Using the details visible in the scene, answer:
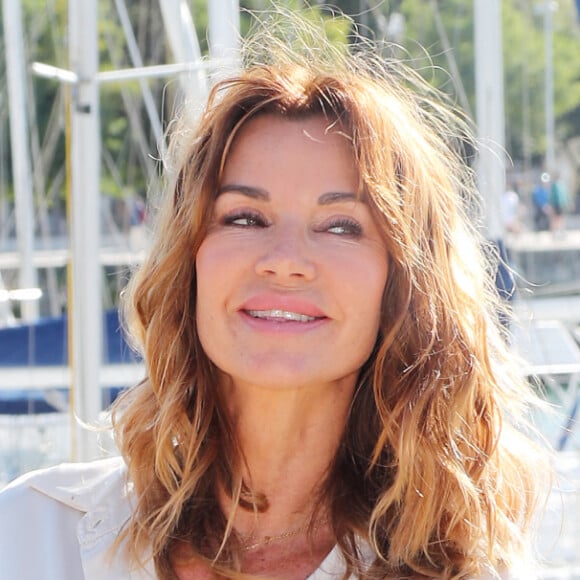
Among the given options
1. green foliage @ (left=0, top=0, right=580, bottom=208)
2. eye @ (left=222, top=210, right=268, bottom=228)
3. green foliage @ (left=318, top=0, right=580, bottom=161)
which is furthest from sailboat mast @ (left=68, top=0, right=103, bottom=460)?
green foliage @ (left=318, top=0, right=580, bottom=161)

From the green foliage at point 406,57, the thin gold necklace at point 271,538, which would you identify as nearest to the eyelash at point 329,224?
the thin gold necklace at point 271,538

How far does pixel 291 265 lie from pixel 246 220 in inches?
5.5

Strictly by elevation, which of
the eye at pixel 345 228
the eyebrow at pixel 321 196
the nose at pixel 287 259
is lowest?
the nose at pixel 287 259

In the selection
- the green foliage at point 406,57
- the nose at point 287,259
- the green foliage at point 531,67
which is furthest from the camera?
the green foliage at point 531,67

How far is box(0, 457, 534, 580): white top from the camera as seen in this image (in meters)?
1.85

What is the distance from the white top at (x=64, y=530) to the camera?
6.07ft

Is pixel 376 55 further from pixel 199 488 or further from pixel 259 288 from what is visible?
pixel 199 488

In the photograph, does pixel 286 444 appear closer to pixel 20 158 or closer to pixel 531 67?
pixel 20 158

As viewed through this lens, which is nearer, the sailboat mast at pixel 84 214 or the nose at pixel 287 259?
the nose at pixel 287 259

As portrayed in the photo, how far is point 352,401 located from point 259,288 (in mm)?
322

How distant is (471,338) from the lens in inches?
76.4

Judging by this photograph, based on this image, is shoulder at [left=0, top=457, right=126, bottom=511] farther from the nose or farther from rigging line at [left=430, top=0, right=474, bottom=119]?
rigging line at [left=430, top=0, right=474, bottom=119]

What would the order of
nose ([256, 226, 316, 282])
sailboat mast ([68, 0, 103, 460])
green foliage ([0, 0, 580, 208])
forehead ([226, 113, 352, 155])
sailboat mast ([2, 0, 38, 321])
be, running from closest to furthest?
nose ([256, 226, 316, 282]), forehead ([226, 113, 352, 155]), sailboat mast ([68, 0, 103, 460]), sailboat mast ([2, 0, 38, 321]), green foliage ([0, 0, 580, 208])

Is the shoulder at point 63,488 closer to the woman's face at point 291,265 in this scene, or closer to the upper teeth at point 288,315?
the woman's face at point 291,265
